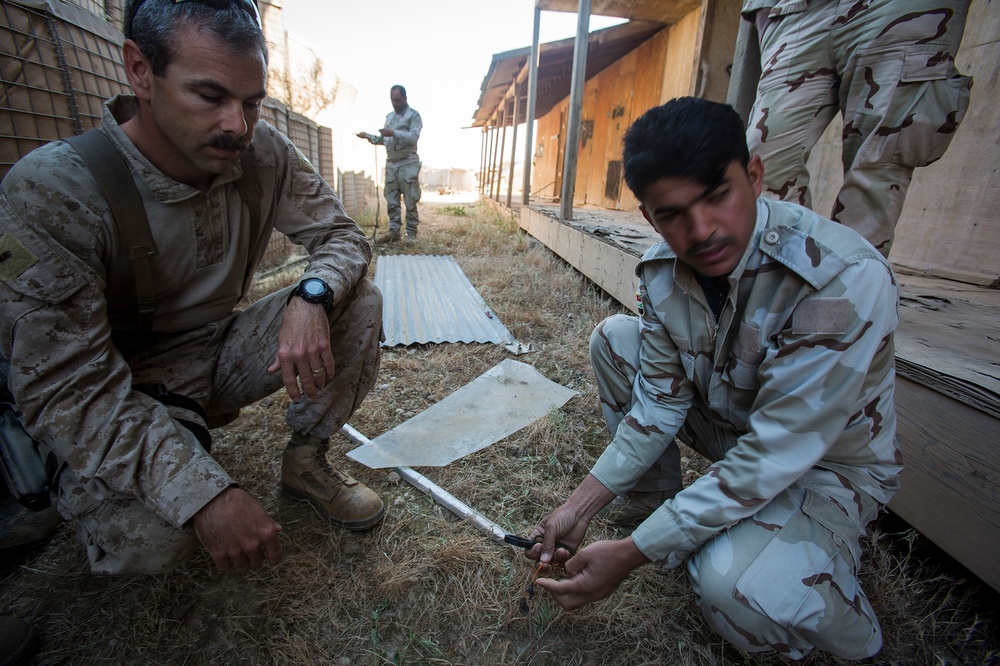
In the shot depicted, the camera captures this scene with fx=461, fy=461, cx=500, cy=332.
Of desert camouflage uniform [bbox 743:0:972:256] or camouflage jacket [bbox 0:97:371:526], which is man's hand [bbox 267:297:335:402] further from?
desert camouflage uniform [bbox 743:0:972:256]

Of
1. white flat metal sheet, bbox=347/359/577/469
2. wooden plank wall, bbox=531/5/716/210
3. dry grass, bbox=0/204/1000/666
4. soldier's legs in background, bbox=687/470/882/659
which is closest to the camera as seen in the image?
soldier's legs in background, bbox=687/470/882/659

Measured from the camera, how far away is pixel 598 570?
3.18 feet

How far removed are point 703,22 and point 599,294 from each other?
288 cm

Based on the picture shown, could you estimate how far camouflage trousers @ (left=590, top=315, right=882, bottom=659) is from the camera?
0.87 m

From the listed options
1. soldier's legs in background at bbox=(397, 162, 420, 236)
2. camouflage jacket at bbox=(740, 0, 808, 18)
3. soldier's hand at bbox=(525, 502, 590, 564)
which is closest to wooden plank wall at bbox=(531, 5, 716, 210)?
camouflage jacket at bbox=(740, 0, 808, 18)

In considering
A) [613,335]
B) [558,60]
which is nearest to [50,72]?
[613,335]

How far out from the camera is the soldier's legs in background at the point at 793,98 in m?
1.66

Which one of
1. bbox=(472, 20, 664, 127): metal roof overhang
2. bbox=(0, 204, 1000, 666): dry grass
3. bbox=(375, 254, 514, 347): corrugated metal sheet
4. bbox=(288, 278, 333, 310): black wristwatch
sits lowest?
bbox=(0, 204, 1000, 666): dry grass

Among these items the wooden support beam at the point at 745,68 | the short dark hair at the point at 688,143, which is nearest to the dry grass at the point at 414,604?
the short dark hair at the point at 688,143

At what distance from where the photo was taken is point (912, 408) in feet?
3.98

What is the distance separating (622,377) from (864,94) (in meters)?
1.28

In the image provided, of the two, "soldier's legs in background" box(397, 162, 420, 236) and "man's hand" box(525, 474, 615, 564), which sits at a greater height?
"soldier's legs in background" box(397, 162, 420, 236)

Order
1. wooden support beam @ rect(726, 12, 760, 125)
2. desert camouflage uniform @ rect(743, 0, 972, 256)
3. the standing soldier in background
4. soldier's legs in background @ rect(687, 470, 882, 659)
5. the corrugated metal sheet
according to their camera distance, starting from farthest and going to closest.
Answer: the standing soldier in background, the corrugated metal sheet, wooden support beam @ rect(726, 12, 760, 125), desert camouflage uniform @ rect(743, 0, 972, 256), soldier's legs in background @ rect(687, 470, 882, 659)

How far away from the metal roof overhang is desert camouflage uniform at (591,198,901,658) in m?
6.52
